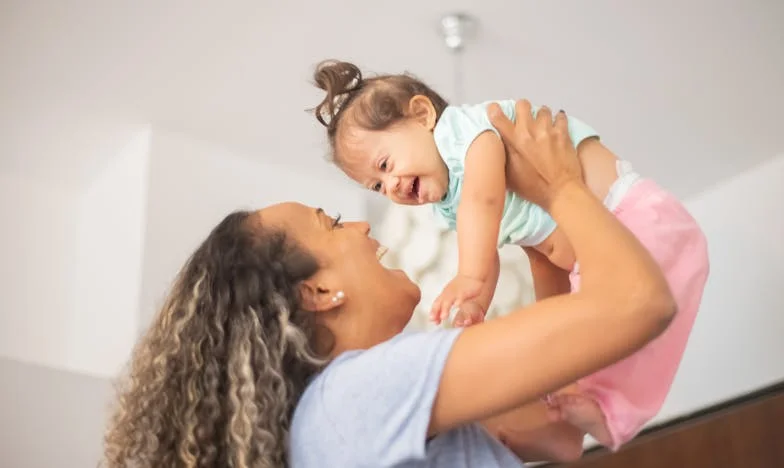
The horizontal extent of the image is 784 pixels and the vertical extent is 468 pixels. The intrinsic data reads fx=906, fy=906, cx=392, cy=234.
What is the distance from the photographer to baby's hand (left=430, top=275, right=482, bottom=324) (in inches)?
38.5

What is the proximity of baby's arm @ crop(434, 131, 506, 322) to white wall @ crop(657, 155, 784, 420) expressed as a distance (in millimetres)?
1577

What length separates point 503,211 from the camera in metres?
1.14

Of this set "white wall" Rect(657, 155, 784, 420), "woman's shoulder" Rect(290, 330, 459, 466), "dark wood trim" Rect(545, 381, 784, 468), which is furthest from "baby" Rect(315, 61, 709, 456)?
"white wall" Rect(657, 155, 784, 420)

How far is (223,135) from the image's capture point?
88.2 inches

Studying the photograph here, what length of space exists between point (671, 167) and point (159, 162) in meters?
1.41

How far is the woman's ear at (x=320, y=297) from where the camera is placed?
107 cm

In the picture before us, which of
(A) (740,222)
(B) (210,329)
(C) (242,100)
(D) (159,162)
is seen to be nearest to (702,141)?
(A) (740,222)

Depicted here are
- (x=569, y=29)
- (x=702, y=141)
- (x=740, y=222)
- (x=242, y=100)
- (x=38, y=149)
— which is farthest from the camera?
(x=740, y=222)

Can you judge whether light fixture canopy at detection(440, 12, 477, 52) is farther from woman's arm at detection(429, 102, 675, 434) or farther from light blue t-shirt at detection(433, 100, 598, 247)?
woman's arm at detection(429, 102, 675, 434)

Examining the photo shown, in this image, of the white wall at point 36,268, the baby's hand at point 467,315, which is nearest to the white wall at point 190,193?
the white wall at point 36,268

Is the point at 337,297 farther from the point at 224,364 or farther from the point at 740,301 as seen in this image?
the point at 740,301

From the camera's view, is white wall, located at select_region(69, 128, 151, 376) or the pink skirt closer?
the pink skirt

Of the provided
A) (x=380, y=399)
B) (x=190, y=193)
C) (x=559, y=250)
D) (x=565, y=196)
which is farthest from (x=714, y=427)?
(x=380, y=399)

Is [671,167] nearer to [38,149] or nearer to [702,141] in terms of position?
[702,141]
